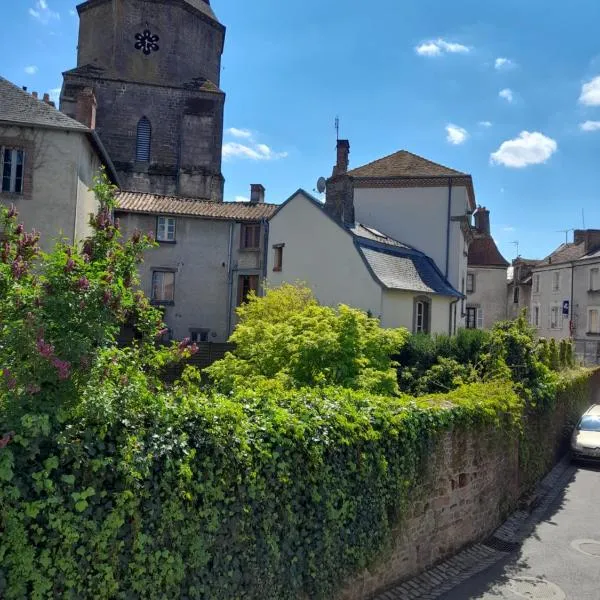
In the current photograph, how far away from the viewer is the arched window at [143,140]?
3856 cm

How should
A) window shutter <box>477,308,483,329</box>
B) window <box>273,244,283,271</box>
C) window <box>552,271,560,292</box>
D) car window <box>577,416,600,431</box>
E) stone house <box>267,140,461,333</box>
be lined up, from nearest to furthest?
car window <box>577,416,600,431</box> → stone house <box>267,140,461,333</box> → window <box>273,244,283,271</box> → window <box>552,271,560,292</box> → window shutter <box>477,308,483,329</box>

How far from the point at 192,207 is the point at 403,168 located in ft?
35.0

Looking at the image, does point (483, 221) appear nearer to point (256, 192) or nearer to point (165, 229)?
point (256, 192)

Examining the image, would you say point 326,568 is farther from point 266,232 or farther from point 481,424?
point 266,232

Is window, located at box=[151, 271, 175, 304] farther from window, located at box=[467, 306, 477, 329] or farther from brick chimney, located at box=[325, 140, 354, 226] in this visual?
window, located at box=[467, 306, 477, 329]

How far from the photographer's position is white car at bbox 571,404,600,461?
59.4 feet


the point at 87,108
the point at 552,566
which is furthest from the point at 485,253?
the point at 552,566

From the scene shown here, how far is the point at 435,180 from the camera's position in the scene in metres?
28.2

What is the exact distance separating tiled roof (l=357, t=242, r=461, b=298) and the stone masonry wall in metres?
10.9

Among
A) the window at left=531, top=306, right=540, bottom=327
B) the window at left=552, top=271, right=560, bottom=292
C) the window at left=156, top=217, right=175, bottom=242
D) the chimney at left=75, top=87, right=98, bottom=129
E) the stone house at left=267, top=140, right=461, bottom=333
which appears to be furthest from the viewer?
the window at left=531, top=306, right=540, bottom=327

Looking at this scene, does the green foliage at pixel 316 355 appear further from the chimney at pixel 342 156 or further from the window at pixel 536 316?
the window at pixel 536 316

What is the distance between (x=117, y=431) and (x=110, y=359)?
2.46 ft

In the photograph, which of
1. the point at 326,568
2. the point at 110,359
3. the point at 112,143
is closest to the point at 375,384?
the point at 326,568

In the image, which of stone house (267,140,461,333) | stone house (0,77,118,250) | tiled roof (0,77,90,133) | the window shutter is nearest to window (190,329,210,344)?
stone house (267,140,461,333)
